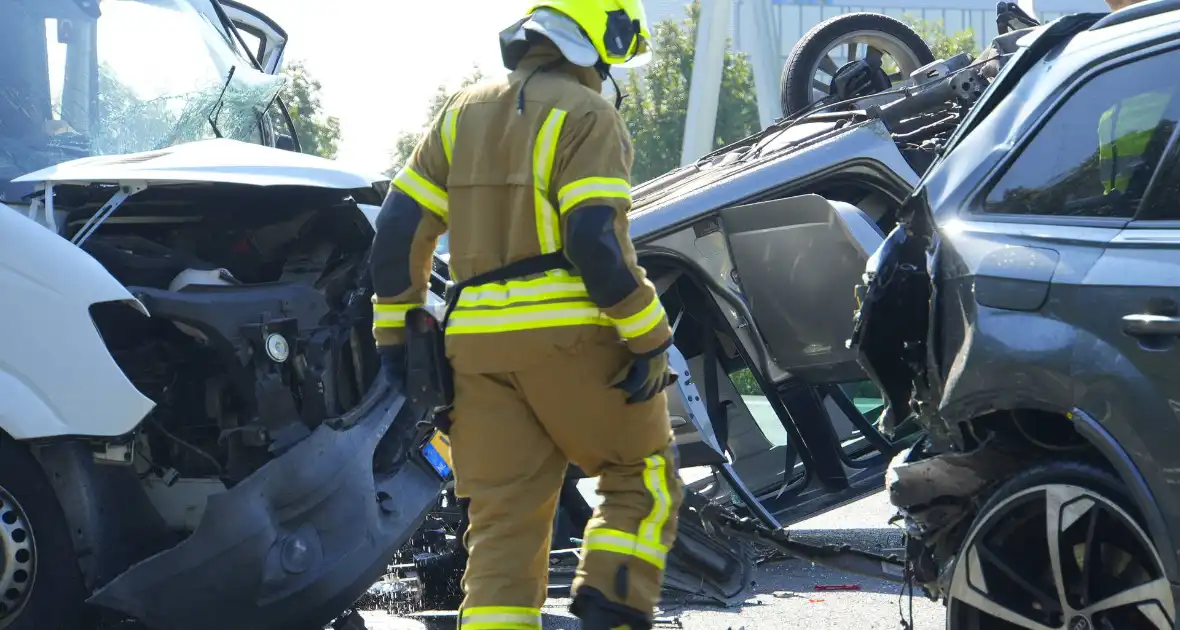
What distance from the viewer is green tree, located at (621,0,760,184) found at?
3600 centimetres

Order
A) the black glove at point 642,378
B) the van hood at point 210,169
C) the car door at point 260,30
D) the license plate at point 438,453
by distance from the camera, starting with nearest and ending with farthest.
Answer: the black glove at point 642,378 < the van hood at point 210,169 < the license plate at point 438,453 < the car door at point 260,30

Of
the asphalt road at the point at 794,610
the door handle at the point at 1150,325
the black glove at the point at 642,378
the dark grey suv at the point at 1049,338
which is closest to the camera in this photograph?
the door handle at the point at 1150,325

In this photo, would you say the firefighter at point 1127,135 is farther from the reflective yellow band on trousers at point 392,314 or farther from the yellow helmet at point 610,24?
the reflective yellow band on trousers at point 392,314

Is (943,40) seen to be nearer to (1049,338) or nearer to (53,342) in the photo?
(53,342)

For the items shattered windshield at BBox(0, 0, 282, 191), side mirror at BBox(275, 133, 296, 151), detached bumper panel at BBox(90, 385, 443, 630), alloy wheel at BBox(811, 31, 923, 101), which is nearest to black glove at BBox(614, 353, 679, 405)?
detached bumper panel at BBox(90, 385, 443, 630)

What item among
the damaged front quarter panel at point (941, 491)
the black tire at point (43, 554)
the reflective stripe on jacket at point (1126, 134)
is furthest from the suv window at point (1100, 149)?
the black tire at point (43, 554)

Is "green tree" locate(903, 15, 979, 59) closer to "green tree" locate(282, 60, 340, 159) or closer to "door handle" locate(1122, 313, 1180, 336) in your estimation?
"green tree" locate(282, 60, 340, 159)

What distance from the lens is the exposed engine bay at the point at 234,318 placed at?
191 inches

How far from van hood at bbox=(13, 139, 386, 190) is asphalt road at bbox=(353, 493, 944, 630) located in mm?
1693

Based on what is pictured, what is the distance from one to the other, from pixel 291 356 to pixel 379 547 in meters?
0.69

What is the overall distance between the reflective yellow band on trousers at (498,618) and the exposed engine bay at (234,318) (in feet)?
4.53

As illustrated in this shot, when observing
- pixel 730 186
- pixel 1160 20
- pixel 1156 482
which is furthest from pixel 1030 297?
pixel 730 186

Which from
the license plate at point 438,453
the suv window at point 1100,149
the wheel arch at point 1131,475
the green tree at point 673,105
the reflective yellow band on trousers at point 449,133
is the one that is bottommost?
the green tree at point 673,105

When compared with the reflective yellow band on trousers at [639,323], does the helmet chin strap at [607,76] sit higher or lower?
higher
